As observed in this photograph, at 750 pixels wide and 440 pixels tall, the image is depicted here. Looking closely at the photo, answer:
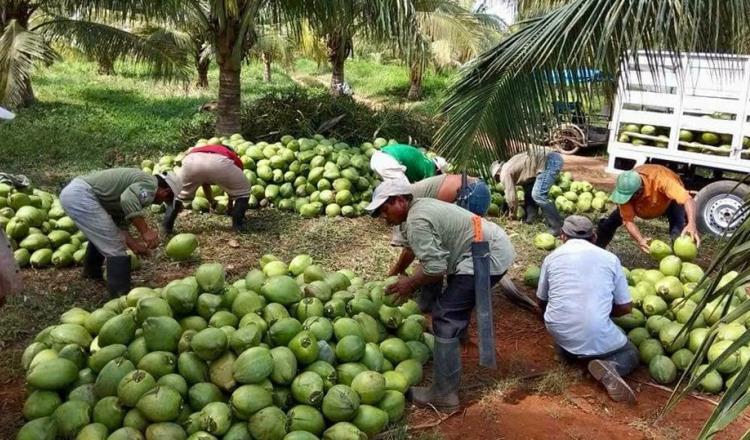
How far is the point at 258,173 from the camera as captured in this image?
8250 millimetres

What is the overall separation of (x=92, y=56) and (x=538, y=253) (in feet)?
29.6

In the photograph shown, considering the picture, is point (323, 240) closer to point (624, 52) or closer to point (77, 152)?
point (624, 52)

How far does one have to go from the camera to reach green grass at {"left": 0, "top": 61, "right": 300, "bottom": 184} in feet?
34.7

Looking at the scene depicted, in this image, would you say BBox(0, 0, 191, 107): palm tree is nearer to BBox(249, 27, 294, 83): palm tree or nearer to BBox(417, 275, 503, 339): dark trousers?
BBox(417, 275, 503, 339): dark trousers

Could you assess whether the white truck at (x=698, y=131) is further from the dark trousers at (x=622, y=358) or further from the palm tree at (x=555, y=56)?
the dark trousers at (x=622, y=358)

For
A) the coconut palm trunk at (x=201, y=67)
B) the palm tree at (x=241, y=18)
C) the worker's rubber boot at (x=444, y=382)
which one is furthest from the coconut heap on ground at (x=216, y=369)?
the coconut palm trunk at (x=201, y=67)

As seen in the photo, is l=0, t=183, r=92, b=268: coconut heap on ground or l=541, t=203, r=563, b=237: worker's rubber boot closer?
l=0, t=183, r=92, b=268: coconut heap on ground

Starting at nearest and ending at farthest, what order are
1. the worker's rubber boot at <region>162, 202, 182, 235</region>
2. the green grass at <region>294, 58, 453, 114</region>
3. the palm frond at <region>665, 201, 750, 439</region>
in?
the palm frond at <region>665, 201, 750, 439</region>, the worker's rubber boot at <region>162, 202, 182, 235</region>, the green grass at <region>294, 58, 453, 114</region>

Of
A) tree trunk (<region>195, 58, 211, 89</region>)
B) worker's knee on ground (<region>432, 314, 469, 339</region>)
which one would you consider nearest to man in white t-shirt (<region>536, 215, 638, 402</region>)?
worker's knee on ground (<region>432, 314, 469, 339</region>)

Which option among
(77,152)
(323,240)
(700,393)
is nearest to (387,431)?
(700,393)

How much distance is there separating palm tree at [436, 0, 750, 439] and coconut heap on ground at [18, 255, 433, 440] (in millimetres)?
1869

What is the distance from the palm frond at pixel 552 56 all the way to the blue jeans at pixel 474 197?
71 centimetres

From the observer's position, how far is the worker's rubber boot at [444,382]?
3.87 meters

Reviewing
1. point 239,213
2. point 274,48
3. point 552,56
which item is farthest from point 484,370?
point 274,48
